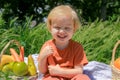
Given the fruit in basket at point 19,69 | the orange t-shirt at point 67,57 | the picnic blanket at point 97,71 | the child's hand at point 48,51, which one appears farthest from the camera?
the picnic blanket at point 97,71

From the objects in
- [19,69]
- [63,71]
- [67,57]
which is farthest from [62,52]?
[19,69]

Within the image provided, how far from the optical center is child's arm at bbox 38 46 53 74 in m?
3.43

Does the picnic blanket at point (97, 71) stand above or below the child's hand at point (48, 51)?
below

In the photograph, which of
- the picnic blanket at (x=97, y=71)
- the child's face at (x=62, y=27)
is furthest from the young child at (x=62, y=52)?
the picnic blanket at (x=97, y=71)

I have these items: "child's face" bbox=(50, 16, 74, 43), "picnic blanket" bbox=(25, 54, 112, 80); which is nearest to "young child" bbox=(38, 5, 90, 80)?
"child's face" bbox=(50, 16, 74, 43)

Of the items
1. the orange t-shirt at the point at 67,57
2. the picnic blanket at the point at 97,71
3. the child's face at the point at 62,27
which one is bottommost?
the picnic blanket at the point at 97,71

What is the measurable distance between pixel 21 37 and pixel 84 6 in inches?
166

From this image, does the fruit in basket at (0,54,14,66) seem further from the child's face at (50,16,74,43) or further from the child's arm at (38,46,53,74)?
the child's face at (50,16,74,43)

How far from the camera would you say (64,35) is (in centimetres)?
346

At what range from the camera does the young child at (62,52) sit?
346 cm

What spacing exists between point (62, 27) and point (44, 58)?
328 millimetres

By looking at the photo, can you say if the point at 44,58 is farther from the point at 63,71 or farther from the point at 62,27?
the point at 62,27

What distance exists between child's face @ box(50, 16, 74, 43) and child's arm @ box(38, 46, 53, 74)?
0.15 m

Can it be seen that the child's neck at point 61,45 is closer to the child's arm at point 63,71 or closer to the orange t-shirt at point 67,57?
the orange t-shirt at point 67,57
